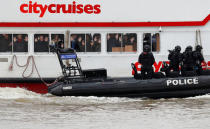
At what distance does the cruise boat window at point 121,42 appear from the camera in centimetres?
2045

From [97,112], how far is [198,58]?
4.50m

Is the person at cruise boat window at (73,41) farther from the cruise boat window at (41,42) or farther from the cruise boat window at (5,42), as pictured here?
the cruise boat window at (5,42)

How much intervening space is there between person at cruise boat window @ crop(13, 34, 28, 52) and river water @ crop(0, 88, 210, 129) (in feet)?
4.68

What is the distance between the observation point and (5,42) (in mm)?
20328

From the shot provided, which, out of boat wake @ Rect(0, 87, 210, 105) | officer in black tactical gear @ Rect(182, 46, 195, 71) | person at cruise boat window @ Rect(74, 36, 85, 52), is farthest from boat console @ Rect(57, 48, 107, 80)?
officer in black tactical gear @ Rect(182, 46, 195, 71)

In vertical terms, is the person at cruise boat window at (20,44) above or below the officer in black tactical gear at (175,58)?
above

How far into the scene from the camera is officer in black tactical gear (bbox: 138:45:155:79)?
747 inches

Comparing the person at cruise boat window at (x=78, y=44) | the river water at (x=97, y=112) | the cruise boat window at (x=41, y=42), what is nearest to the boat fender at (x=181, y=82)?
the river water at (x=97, y=112)

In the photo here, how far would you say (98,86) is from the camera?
744 inches

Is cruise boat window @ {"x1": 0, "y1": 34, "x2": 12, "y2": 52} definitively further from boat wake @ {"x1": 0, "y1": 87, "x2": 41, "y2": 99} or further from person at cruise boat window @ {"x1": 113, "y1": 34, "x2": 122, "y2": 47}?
person at cruise boat window @ {"x1": 113, "y1": 34, "x2": 122, "y2": 47}

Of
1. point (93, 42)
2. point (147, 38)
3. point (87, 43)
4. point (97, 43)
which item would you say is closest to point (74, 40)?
point (87, 43)

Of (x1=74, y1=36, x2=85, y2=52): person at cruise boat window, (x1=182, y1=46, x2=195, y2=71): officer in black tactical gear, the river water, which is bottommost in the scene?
the river water

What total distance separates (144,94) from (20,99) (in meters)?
3.68

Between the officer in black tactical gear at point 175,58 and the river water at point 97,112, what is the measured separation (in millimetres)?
1233
